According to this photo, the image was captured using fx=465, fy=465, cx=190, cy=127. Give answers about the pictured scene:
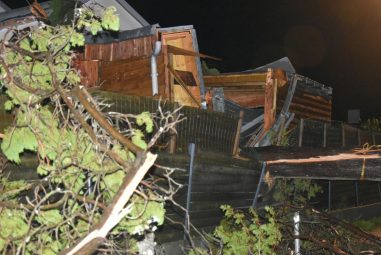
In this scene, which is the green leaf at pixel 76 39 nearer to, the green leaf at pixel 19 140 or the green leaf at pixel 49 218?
the green leaf at pixel 19 140

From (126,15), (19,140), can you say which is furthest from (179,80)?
(126,15)

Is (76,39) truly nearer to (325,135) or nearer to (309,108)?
(325,135)

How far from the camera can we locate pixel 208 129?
6945 mm

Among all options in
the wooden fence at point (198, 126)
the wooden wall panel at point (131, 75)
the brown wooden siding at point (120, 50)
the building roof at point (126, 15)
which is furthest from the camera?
the building roof at point (126, 15)

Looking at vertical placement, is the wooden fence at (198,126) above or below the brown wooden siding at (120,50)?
below

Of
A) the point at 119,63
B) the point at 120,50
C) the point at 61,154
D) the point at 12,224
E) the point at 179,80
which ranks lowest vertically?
the point at 12,224

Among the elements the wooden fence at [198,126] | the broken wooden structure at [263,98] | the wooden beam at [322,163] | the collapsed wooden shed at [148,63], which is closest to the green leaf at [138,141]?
the wooden fence at [198,126]

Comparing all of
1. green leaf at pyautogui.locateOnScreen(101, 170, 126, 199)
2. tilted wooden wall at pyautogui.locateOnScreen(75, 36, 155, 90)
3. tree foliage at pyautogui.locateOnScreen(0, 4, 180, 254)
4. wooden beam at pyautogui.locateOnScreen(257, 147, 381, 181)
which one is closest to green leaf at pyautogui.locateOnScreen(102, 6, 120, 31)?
tree foliage at pyautogui.locateOnScreen(0, 4, 180, 254)

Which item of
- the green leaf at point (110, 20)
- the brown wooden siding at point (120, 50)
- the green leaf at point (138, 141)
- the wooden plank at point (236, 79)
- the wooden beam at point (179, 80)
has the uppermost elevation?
the brown wooden siding at point (120, 50)

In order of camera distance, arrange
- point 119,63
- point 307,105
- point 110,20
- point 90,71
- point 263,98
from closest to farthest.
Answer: point 110,20, point 119,63, point 90,71, point 263,98, point 307,105

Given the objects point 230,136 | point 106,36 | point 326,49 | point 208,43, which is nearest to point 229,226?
point 230,136

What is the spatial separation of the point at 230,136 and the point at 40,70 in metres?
4.20

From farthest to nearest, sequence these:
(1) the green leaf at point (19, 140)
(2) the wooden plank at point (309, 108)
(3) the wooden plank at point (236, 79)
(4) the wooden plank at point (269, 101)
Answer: (2) the wooden plank at point (309, 108) < (3) the wooden plank at point (236, 79) < (4) the wooden plank at point (269, 101) < (1) the green leaf at point (19, 140)

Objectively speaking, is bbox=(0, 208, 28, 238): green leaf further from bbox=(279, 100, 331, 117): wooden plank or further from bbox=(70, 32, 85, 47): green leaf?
bbox=(279, 100, 331, 117): wooden plank
